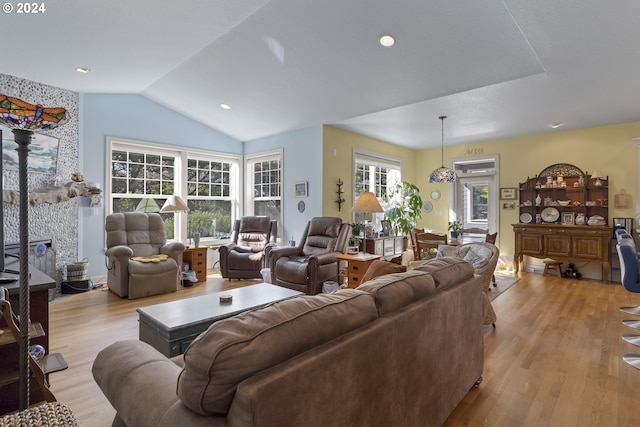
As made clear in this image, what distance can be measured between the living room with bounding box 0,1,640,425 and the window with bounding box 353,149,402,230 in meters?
0.17

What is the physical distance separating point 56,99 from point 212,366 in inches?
213

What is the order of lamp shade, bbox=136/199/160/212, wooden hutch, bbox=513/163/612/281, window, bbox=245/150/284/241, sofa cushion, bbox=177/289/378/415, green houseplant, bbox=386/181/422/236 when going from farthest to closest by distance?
green houseplant, bbox=386/181/422/236 < window, bbox=245/150/284/241 < wooden hutch, bbox=513/163/612/281 < lamp shade, bbox=136/199/160/212 < sofa cushion, bbox=177/289/378/415

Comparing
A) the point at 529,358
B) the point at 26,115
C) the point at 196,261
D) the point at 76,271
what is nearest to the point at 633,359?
the point at 529,358

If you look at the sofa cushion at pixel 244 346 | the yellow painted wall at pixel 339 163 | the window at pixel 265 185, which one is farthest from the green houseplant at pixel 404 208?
the sofa cushion at pixel 244 346

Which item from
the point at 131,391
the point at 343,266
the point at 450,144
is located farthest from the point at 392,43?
the point at 450,144

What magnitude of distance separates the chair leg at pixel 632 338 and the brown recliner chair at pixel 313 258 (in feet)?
10.0

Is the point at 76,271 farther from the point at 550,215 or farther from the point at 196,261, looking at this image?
the point at 550,215

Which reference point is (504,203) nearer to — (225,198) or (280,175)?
(280,175)

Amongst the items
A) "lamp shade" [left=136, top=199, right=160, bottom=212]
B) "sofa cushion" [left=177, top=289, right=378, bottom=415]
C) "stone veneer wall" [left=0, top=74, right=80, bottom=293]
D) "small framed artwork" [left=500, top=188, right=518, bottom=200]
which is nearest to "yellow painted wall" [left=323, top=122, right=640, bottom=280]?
"small framed artwork" [left=500, top=188, right=518, bottom=200]

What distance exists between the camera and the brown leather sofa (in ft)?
2.85

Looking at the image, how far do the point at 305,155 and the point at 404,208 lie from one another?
2.74 meters

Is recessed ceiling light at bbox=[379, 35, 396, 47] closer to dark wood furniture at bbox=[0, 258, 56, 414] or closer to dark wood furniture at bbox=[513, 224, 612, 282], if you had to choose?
dark wood furniture at bbox=[0, 258, 56, 414]

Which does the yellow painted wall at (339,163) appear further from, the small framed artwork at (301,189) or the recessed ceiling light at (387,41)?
the recessed ceiling light at (387,41)

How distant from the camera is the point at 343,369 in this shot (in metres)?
1.08
